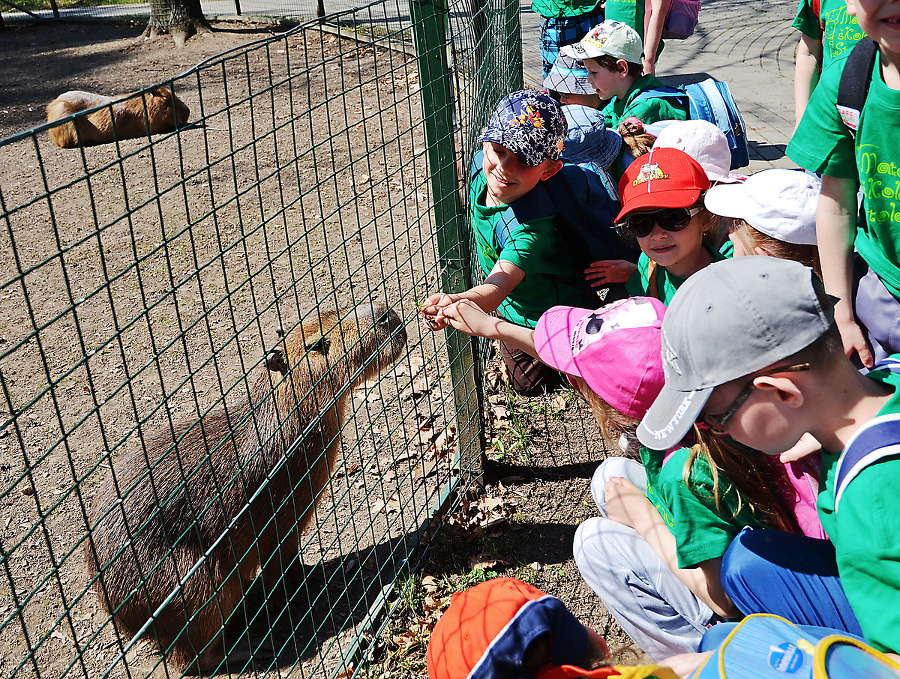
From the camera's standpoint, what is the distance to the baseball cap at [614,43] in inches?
148

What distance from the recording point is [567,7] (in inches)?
194

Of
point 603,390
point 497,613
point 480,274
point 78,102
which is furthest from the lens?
point 78,102

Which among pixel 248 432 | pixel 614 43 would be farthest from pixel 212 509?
pixel 614 43

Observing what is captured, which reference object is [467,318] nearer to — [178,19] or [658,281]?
[658,281]

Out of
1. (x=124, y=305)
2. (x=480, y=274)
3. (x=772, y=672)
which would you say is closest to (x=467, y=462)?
(x=480, y=274)

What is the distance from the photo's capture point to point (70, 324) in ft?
15.3

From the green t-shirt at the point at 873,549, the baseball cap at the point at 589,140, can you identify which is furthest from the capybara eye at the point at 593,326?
the baseball cap at the point at 589,140

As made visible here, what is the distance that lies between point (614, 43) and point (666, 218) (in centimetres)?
163

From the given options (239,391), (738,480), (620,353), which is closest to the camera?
(738,480)

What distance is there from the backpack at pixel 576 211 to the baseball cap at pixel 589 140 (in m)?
0.32

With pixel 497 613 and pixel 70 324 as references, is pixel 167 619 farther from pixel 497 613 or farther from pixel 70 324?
pixel 70 324

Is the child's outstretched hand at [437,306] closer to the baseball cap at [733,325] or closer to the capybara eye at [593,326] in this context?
the capybara eye at [593,326]

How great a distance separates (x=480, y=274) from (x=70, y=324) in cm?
272

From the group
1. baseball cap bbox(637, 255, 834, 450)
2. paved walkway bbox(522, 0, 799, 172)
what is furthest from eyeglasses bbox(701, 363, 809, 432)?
paved walkway bbox(522, 0, 799, 172)
